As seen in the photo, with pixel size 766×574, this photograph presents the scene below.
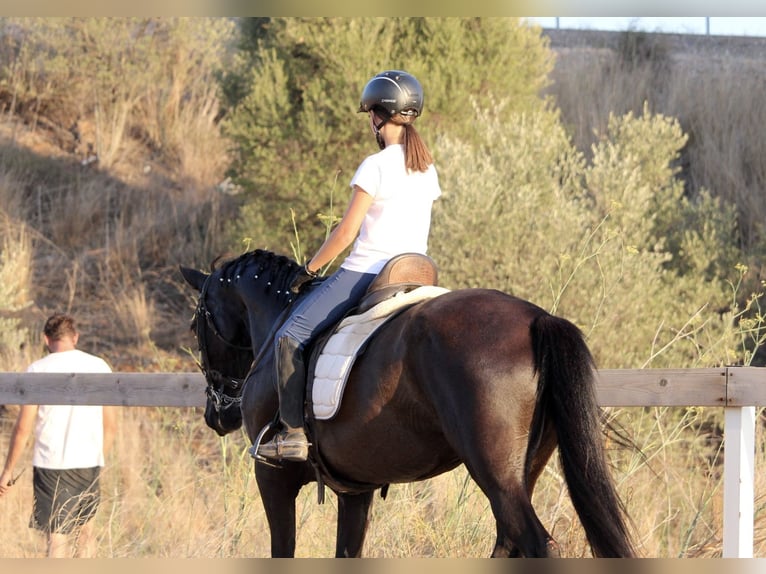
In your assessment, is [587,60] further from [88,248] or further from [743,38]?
[88,248]

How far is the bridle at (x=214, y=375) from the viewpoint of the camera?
19.5 feet

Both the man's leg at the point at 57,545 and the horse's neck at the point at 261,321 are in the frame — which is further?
the man's leg at the point at 57,545

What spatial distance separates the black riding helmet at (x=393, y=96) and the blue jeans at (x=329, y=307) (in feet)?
2.59

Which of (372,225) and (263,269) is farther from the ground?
(372,225)

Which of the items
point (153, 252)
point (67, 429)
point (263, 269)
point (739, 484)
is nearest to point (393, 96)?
point (263, 269)

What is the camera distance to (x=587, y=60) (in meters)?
22.8

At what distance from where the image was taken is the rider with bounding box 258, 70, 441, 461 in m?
→ 4.72

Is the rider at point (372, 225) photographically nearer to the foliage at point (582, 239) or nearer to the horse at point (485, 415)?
the horse at point (485, 415)

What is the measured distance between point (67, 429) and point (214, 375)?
1984mm

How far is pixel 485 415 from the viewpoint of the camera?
388 cm

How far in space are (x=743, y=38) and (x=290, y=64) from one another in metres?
12.2

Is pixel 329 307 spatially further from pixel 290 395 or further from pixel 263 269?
pixel 263 269

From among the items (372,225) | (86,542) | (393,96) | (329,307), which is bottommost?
(86,542)

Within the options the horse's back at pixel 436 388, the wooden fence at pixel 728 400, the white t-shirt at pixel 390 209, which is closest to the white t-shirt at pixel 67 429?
the white t-shirt at pixel 390 209
